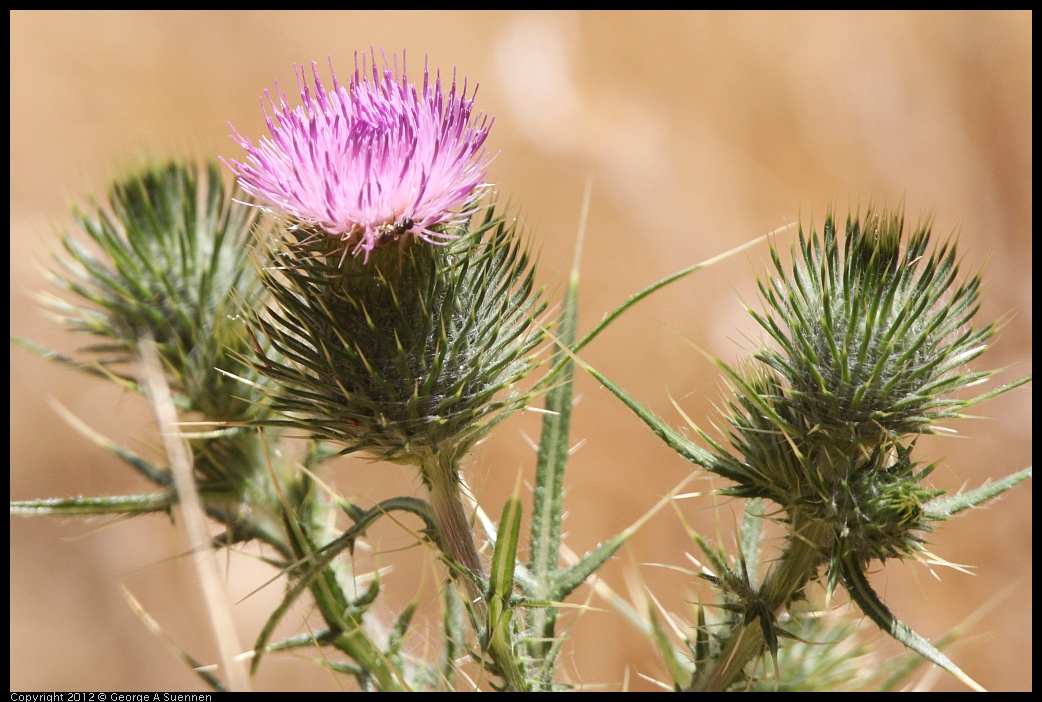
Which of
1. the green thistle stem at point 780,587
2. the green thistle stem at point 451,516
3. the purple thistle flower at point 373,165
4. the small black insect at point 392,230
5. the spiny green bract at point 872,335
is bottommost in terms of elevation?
the green thistle stem at point 780,587

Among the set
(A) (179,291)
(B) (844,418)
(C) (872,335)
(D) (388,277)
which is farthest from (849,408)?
(A) (179,291)

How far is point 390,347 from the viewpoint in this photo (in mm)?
1433

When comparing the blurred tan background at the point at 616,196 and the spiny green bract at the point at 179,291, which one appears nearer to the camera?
the spiny green bract at the point at 179,291

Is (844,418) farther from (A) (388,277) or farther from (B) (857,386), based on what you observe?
(A) (388,277)

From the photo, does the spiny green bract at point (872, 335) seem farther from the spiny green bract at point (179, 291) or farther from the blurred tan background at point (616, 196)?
the blurred tan background at point (616, 196)

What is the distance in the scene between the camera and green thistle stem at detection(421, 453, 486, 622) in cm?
154

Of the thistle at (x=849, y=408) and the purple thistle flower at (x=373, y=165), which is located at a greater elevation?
the purple thistle flower at (x=373, y=165)

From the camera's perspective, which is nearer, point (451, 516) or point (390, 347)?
point (390, 347)

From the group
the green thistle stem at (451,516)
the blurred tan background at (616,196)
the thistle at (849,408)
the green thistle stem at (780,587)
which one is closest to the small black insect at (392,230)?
the green thistle stem at (451,516)

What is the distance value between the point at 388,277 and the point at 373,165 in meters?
0.20

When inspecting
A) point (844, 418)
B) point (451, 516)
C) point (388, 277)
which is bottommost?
point (451, 516)

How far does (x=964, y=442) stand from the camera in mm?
3930

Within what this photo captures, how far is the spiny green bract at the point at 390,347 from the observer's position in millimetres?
1429

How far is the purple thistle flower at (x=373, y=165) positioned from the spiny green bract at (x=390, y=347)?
6cm
